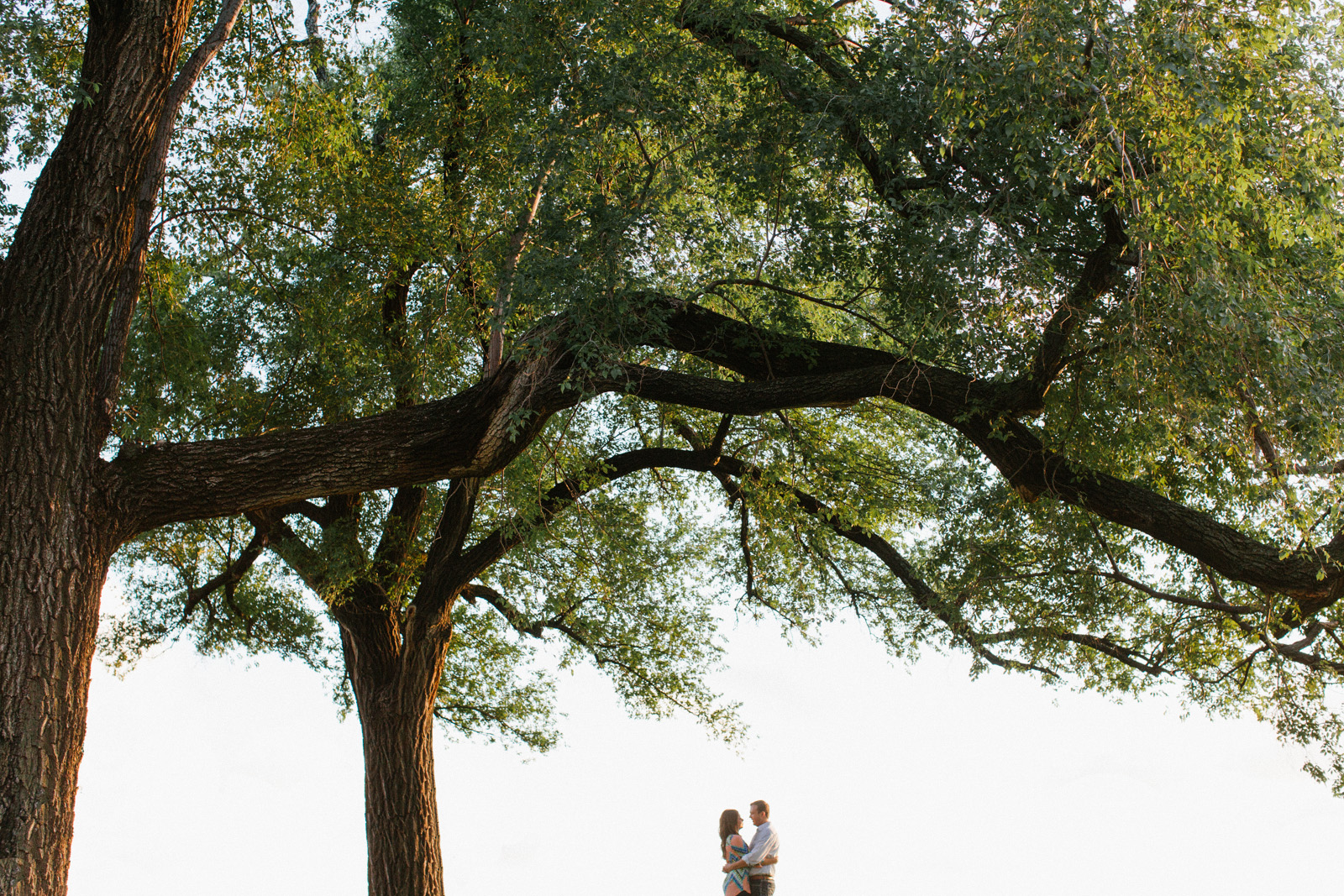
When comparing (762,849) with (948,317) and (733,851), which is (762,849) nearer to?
(733,851)

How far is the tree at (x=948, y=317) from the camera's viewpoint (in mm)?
4707

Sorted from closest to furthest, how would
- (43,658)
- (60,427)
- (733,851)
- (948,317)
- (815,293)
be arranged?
(43,658) → (948,317) → (60,427) → (733,851) → (815,293)

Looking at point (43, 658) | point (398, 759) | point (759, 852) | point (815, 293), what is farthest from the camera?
point (815, 293)

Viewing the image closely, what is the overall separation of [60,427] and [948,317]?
4.97 metres

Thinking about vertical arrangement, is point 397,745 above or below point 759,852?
above

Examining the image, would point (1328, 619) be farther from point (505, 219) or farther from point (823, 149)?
point (505, 219)

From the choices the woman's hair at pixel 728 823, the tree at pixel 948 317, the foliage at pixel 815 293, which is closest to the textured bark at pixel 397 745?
the foliage at pixel 815 293

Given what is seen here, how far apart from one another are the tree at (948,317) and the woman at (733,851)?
2.28 meters

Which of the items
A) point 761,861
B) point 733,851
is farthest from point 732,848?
point 761,861

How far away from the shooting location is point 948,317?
562cm

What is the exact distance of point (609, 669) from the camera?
36.5 ft

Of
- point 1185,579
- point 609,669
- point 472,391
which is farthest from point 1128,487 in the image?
point 609,669

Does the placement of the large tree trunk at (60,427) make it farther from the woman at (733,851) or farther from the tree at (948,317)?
the woman at (733,851)

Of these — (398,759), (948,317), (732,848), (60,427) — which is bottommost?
(732,848)
